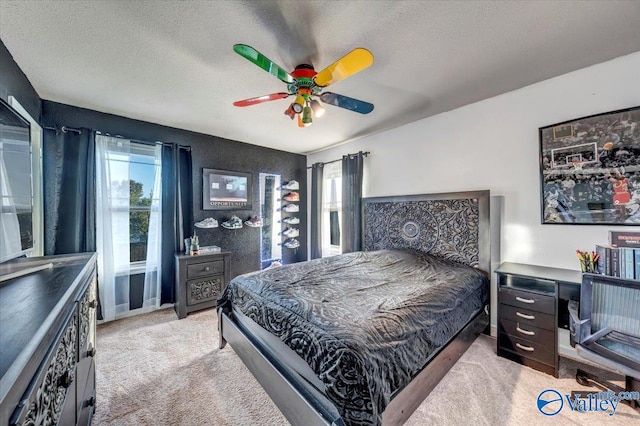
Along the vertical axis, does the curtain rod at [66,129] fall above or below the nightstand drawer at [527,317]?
above

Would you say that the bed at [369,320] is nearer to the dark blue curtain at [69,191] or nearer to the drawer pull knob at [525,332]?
the drawer pull knob at [525,332]

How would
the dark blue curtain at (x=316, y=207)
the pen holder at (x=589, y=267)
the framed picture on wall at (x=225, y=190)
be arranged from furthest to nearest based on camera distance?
the dark blue curtain at (x=316, y=207)
the framed picture on wall at (x=225, y=190)
the pen holder at (x=589, y=267)

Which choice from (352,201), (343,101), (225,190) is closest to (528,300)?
(343,101)

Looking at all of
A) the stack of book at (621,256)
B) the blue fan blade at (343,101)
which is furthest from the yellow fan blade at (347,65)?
the stack of book at (621,256)

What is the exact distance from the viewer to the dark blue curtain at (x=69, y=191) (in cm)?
275

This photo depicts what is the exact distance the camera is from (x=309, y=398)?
56.4 inches

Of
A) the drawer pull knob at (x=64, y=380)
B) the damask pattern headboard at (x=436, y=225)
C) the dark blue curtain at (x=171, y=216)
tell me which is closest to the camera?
the drawer pull knob at (x=64, y=380)

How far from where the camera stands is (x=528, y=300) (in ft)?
6.98

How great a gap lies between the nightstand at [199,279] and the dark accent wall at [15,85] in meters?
2.02

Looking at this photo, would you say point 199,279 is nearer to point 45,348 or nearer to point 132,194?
point 132,194

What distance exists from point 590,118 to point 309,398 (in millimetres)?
3109

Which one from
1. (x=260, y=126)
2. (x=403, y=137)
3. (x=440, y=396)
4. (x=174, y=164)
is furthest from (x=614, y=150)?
(x=174, y=164)

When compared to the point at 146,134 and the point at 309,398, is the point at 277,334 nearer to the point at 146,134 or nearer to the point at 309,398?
the point at 309,398

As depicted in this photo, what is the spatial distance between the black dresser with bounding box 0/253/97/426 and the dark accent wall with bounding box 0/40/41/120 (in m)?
1.39
